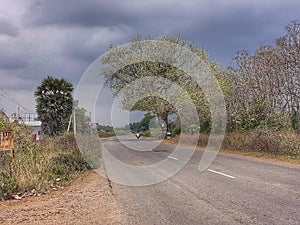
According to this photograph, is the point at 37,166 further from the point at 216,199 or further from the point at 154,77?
the point at 154,77

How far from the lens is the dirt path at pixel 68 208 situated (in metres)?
7.83

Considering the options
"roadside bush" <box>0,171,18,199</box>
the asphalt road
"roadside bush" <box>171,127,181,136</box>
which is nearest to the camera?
the asphalt road

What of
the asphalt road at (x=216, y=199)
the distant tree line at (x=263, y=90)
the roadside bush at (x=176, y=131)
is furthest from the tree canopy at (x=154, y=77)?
the asphalt road at (x=216, y=199)

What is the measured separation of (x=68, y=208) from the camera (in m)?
9.08

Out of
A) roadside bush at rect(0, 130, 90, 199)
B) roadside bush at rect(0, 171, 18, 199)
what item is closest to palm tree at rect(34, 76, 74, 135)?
roadside bush at rect(0, 130, 90, 199)

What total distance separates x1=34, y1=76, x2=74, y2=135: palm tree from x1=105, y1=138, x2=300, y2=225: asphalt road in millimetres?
37728

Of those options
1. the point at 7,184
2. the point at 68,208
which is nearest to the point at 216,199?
the point at 68,208

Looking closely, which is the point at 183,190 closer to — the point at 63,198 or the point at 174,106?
the point at 63,198

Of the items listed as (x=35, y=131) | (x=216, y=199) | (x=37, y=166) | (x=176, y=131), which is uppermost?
(x=35, y=131)

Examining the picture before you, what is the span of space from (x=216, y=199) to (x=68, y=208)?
11.3 ft

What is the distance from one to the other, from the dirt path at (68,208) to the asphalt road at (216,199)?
1.14 feet

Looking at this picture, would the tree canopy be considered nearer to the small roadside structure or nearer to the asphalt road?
the small roadside structure

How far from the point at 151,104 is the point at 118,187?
25.2m

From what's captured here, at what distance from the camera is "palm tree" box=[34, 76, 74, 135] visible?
4878 centimetres
